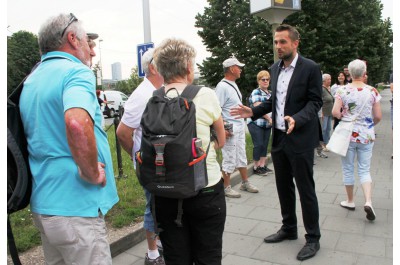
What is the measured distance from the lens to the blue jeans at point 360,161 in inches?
176

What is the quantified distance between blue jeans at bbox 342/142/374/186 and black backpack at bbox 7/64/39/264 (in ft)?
12.7

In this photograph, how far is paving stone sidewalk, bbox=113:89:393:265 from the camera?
3.41 m

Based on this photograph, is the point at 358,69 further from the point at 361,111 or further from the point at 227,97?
the point at 227,97

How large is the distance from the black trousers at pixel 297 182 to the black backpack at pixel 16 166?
2.34m

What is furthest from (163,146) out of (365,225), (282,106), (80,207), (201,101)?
(365,225)

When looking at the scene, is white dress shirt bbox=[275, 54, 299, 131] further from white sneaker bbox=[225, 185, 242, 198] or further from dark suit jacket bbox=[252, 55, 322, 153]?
white sneaker bbox=[225, 185, 242, 198]

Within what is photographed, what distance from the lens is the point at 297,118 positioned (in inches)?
125

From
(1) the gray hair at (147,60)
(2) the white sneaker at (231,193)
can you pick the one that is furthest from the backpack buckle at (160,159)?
(2) the white sneaker at (231,193)

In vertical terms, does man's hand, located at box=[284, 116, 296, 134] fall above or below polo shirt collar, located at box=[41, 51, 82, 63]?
below

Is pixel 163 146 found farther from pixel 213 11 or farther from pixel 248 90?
pixel 213 11

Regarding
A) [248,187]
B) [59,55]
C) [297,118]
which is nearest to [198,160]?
[59,55]

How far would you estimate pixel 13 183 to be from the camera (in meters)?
1.86

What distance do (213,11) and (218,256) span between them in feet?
74.2

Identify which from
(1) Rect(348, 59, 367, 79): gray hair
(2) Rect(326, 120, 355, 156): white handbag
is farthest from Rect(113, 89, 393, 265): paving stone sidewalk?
(1) Rect(348, 59, 367, 79): gray hair
